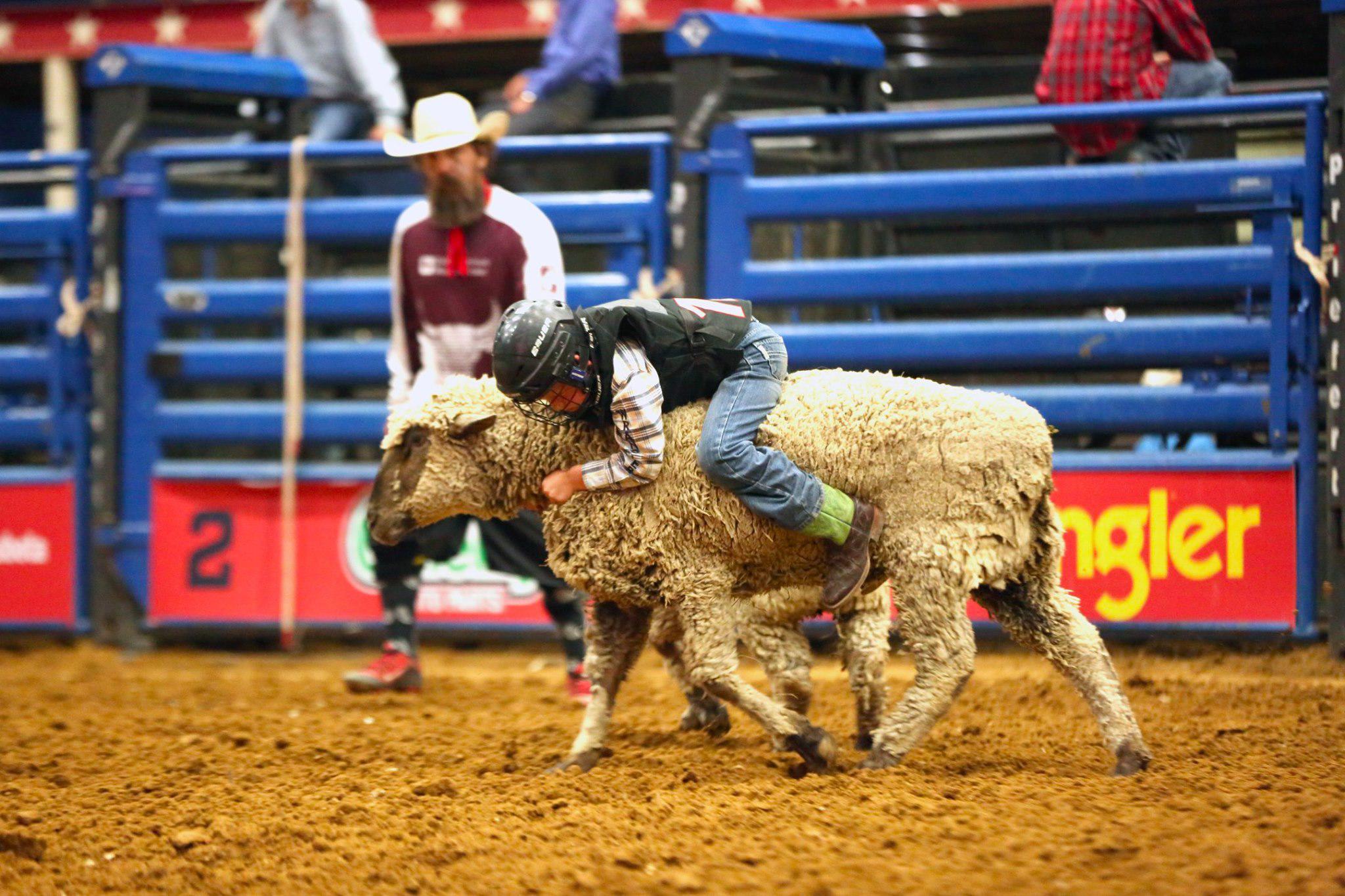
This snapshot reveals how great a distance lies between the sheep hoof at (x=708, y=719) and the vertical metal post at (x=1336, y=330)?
2676 mm

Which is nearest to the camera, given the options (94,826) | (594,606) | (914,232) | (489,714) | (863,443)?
(94,826)

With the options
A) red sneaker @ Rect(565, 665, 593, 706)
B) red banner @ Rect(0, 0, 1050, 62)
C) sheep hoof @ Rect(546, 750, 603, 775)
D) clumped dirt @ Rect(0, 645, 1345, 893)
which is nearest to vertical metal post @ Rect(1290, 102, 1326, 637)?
clumped dirt @ Rect(0, 645, 1345, 893)

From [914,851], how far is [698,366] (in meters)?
1.69

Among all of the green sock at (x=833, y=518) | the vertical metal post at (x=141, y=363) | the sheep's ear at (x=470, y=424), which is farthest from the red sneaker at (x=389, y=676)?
the green sock at (x=833, y=518)

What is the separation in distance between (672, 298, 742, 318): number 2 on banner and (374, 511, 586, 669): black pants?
1.71 metres

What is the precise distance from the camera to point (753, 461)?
4.30 meters

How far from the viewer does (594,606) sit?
4.80m

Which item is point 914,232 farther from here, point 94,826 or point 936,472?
point 94,826

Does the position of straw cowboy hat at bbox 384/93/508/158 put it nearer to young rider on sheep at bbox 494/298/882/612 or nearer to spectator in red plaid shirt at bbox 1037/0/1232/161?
young rider on sheep at bbox 494/298/882/612

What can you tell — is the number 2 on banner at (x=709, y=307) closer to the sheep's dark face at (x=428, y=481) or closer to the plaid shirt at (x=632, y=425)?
the plaid shirt at (x=632, y=425)

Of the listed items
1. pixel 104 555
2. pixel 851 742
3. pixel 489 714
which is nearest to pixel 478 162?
pixel 489 714

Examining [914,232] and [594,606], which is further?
[914,232]

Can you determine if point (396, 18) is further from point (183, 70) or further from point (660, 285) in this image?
point (660, 285)

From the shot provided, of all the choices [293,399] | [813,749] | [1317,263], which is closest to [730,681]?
[813,749]
